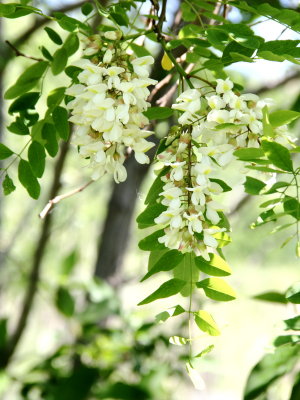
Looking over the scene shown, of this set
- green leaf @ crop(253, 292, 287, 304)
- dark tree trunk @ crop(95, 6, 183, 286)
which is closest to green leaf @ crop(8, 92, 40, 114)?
green leaf @ crop(253, 292, 287, 304)

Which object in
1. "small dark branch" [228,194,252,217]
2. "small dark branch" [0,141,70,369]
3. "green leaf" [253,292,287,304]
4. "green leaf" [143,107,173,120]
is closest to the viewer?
"green leaf" [143,107,173,120]

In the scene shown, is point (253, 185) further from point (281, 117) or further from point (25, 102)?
point (25, 102)

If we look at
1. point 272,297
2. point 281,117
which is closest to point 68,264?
point 272,297

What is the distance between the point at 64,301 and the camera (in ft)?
4.27

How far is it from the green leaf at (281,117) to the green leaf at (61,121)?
0.77 feet

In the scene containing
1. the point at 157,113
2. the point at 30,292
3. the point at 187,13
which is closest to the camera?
the point at 157,113

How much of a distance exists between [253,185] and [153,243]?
0.11m

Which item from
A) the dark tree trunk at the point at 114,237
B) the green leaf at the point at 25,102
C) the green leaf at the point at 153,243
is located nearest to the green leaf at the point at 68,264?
the dark tree trunk at the point at 114,237

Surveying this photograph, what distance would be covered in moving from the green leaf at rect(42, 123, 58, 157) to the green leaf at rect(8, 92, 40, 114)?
0.14 ft

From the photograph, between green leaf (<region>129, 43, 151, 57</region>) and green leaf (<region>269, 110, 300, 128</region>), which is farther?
green leaf (<region>129, 43, 151, 57</region>)

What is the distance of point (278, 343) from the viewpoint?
0.65m

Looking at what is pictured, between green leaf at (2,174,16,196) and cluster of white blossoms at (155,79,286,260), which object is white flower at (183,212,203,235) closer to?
cluster of white blossoms at (155,79,286,260)

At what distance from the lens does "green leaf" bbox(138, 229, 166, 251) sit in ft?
1.77

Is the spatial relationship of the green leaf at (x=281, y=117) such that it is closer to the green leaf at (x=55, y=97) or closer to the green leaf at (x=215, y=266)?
the green leaf at (x=215, y=266)
